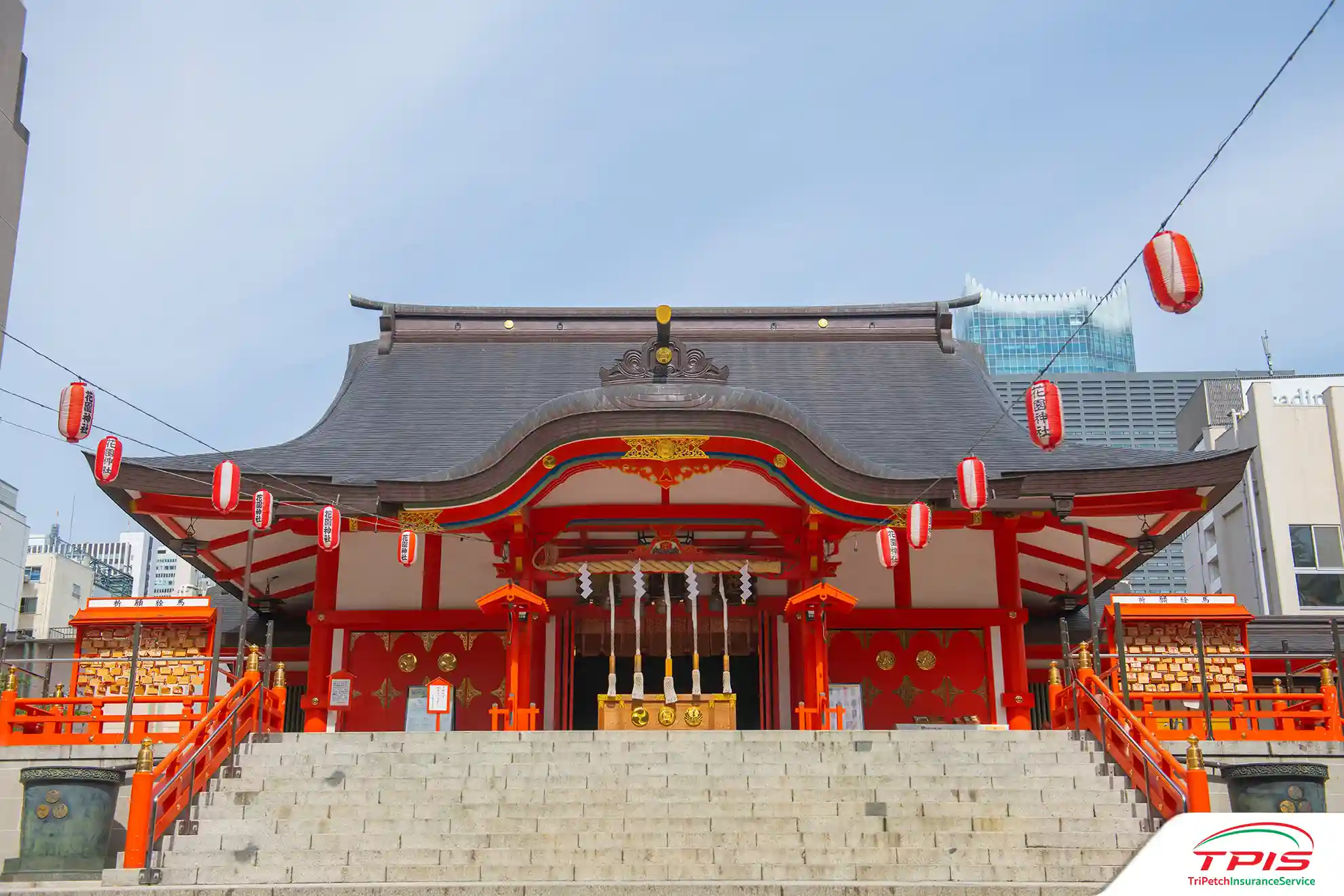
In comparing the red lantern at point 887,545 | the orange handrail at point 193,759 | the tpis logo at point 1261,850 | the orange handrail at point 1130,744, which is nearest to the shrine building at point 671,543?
the red lantern at point 887,545

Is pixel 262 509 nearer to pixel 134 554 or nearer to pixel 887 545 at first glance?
pixel 887 545

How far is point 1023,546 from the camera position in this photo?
18906 millimetres

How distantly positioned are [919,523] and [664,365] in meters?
3.81

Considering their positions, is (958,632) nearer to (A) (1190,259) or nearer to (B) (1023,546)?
(B) (1023,546)

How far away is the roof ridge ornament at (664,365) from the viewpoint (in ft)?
53.3

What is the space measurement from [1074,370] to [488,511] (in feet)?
406

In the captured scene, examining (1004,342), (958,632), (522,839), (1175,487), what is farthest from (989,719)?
(1004,342)

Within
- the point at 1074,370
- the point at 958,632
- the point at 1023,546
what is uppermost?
the point at 1074,370

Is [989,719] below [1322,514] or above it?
below

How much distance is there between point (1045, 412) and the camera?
12.9 meters

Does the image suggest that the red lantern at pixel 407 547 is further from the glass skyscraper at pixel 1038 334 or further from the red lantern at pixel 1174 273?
the glass skyscraper at pixel 1038 334

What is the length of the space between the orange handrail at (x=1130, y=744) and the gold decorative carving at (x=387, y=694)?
8.86m

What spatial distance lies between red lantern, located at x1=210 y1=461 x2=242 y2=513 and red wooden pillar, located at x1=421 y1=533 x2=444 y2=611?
3617 mm

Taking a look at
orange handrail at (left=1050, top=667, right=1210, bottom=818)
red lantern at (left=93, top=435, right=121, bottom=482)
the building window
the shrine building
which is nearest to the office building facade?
the building window
